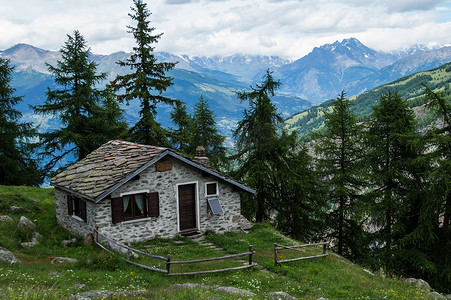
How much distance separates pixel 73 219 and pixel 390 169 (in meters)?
20.6

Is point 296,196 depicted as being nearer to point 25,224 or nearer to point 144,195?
point 144,195

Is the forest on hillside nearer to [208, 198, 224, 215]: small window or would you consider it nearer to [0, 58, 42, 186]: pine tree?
[0, 58, 42, 186]: pine tree

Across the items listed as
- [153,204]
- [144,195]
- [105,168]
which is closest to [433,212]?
[153,204]

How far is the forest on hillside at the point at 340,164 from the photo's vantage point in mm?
22625

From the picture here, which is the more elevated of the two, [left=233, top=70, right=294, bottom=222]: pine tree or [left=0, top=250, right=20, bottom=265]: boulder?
[left=233, top=70, right=294, bottom=222]: pine tree

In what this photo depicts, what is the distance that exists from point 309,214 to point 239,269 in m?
17.4

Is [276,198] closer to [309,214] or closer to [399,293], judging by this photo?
[309,214]

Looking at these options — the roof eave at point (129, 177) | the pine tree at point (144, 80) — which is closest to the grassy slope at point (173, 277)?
the roof eave at point (129, 177)

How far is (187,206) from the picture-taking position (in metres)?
20.6

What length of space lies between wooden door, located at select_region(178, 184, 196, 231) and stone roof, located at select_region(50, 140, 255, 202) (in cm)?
149

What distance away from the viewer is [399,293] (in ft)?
42.5

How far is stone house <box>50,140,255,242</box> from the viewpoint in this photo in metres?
18.1

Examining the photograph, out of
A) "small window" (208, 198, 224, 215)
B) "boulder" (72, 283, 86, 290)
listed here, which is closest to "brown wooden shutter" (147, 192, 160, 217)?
"small window" (208, 198, 224, 215)

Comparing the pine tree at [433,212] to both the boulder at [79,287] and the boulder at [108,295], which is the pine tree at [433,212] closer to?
the boulder at [108,295]
